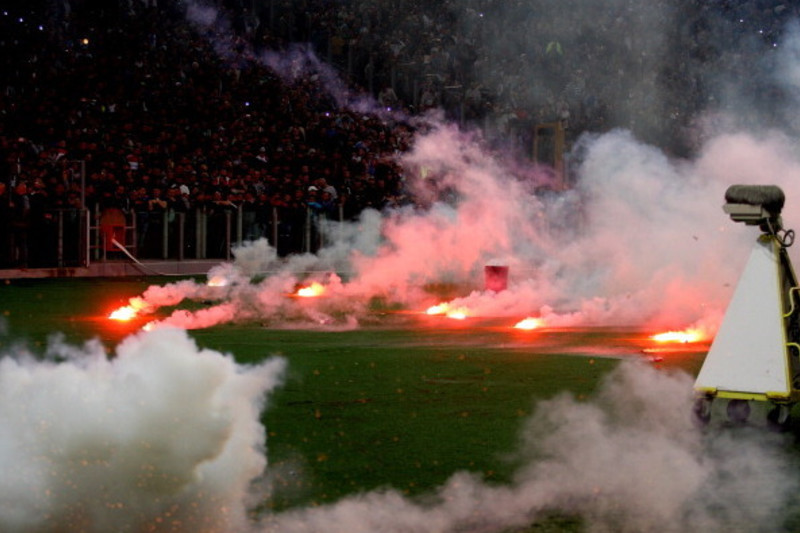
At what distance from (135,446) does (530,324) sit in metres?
10.8

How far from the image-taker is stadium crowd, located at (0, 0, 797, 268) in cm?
2477

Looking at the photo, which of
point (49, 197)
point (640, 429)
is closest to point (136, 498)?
point (640, 429)

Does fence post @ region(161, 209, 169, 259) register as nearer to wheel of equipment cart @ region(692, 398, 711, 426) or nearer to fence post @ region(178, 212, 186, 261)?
fence post @ region(178, 212, 186, 261)

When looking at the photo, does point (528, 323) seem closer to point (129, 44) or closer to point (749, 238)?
point (749, 238)

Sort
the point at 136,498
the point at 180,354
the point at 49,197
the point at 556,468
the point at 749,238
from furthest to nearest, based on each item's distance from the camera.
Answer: the point at 49,197 → the point at 749,238 → the point at 556,468 → the point at 180,354 → the point at 136,498

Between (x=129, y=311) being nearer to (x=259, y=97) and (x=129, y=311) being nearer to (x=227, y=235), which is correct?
(x=227, y=235)

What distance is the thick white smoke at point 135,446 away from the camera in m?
5.50

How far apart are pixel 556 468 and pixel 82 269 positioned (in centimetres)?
2004

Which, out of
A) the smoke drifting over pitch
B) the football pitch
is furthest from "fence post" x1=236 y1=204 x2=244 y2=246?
the smoke drifting over pitch

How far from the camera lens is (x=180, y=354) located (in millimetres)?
6105

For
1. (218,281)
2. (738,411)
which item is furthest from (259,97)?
(738,411)

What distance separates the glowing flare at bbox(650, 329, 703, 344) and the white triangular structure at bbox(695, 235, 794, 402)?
568cm

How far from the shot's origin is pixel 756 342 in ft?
26.7

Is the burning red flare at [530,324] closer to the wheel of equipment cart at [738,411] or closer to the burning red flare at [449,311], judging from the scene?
the burning red flare at [449,311]
